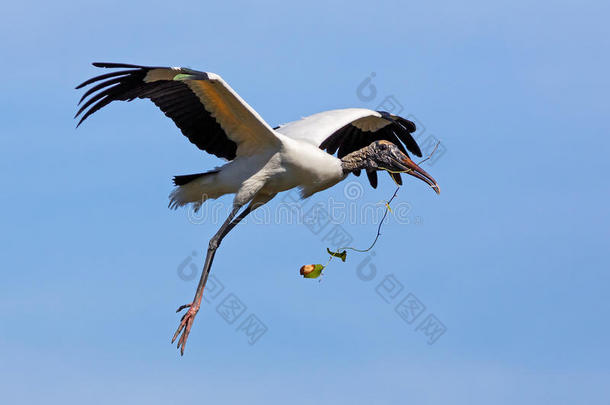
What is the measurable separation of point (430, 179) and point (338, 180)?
3.25 ft

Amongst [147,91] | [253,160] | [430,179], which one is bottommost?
[430,179]

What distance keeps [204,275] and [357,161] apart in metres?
2.08

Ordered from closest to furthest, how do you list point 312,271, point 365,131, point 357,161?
1. point 312,271
2. point 357,161
3. point 365,131

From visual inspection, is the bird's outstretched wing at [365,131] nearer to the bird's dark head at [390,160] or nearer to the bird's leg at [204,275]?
the bird's dark head at [390,160]

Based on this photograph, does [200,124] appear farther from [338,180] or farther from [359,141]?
[359,141]

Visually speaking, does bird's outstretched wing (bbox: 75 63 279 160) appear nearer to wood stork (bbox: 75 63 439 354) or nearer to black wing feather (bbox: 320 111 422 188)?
wood stork (bbox: 75 63 439 354)

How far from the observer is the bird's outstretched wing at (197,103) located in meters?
11.3

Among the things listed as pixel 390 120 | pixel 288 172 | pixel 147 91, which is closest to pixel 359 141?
pixel 390 120

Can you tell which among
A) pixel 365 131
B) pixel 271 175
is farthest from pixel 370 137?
pixel 271 175

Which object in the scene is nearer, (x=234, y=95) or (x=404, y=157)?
(x=234, y=95)

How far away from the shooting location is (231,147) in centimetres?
1224

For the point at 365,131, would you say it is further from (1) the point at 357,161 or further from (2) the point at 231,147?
(2) the point at 231,147

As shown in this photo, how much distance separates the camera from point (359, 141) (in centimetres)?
1443

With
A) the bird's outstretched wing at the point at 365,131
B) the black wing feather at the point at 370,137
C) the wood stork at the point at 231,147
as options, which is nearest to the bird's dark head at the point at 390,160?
the wood stork at the point at 231,147
